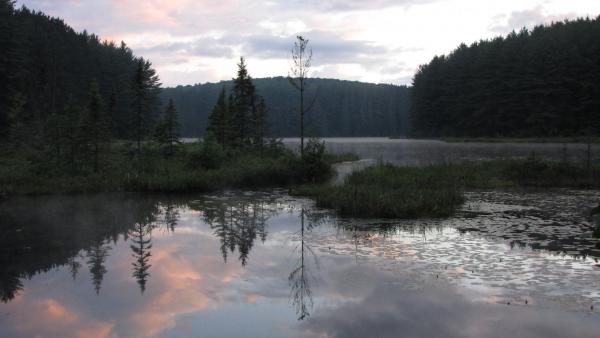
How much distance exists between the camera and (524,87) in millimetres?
75562

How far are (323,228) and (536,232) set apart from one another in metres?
5.57

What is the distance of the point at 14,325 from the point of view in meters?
7.29

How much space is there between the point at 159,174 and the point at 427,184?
13164 mm

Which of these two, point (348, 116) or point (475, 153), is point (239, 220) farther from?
point (348, 116)

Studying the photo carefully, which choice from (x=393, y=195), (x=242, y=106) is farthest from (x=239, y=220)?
(x=242, y=106)

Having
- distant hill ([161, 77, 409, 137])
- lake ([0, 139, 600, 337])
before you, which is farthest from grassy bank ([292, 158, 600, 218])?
distant hill ([161, 77, 409, 137])

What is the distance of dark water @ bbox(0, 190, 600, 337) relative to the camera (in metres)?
7.14

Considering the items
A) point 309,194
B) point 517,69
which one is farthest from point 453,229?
point 517,69

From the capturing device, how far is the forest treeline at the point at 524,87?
6681 cm

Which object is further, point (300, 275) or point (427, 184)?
point (427, 184)

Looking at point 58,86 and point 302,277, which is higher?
point 58,86

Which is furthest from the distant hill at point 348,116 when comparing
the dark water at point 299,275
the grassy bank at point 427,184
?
the dark water at point 299,275

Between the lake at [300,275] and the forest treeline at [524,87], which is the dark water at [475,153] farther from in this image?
the lake at [300,275]

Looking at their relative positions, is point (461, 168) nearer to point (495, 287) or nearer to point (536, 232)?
point (536, 232)
